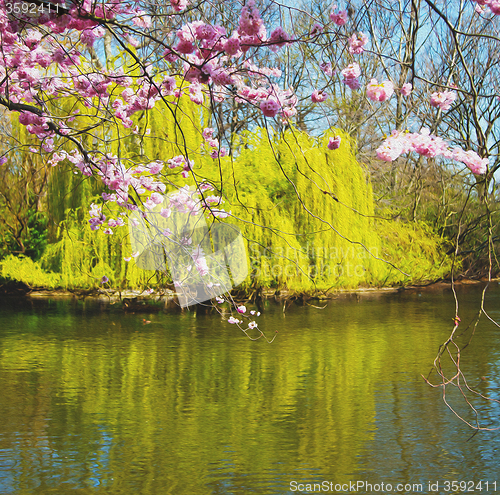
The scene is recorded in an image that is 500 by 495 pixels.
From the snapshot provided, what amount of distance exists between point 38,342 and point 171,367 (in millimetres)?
2775

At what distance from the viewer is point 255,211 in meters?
12.4

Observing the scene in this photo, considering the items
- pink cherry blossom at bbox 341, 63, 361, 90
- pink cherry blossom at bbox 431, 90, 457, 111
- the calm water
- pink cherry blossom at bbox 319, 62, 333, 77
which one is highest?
pink cherry blossom at bbox 319, 62, 333, 77

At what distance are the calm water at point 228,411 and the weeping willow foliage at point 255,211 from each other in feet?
5.70

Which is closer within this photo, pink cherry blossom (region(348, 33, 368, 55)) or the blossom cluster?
the blossom cluster

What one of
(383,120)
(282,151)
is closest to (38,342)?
(282,151)

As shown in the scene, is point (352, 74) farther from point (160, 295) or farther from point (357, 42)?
point (160, 295)

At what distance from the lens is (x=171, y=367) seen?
779 cm

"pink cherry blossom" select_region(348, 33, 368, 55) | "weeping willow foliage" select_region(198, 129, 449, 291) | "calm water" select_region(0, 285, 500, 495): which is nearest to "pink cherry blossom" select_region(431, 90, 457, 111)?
"pink cherry blossom" select_region(348, 33, 368, 55)

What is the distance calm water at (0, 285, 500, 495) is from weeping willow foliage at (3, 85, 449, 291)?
174 cm

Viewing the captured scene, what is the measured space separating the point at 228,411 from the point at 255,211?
273 inches

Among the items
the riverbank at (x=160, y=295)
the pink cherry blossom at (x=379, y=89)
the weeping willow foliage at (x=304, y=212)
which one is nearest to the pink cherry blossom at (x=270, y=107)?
the pink cherry blossom at (x=379, y=89)

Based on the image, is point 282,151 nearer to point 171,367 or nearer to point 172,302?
point 172,302

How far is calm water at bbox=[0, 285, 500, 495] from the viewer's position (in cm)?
421

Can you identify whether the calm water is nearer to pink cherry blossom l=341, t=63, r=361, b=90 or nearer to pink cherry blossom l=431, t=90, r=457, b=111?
pink cherry blossom l=431, t=90, r=457, b=111
